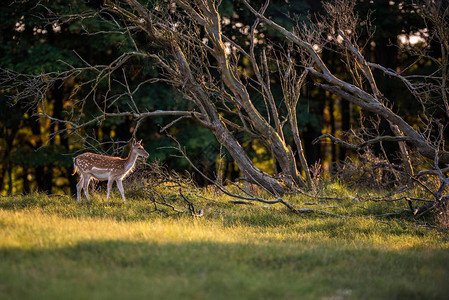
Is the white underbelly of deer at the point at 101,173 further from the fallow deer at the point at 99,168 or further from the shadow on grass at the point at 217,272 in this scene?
the shadow on grass at the point at 217,272

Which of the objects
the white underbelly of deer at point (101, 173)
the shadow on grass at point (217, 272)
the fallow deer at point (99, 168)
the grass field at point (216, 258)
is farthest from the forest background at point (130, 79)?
the shadow on grass at point (217, 272)

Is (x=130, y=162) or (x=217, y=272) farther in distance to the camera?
(x=130, y=162)

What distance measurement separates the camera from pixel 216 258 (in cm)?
674

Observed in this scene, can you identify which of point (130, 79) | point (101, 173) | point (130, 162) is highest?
point (130, 79)

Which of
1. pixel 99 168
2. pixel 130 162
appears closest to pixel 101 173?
pixel 99 168

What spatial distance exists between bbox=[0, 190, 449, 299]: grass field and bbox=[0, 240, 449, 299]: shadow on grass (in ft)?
0.05

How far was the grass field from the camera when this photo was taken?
18.2 feet

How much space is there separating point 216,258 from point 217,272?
58cm

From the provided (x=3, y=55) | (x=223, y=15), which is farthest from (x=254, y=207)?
(x=3, y=55)

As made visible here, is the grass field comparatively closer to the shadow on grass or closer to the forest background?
the shadow on grass

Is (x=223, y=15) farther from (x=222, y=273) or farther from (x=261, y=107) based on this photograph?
(x=222, y=273)

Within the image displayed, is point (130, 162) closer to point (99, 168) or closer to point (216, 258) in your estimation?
point (99, 168)

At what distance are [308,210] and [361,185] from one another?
14.4 ft

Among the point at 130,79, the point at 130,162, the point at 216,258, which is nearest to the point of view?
the point at 216,258
